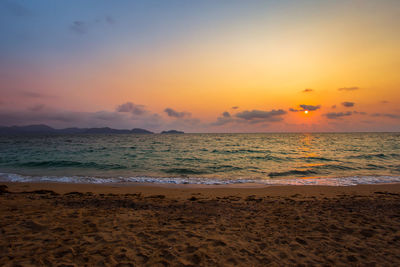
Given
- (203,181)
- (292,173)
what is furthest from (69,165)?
(292,173)

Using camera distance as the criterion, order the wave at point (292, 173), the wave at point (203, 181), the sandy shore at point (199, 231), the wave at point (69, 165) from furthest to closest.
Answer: the wave at point (69, 165)
the wave at point (292, 173)
the wave at point (203, 181)
the sandy shore at point (199, 231)

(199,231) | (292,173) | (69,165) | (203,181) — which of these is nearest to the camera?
(199,231)

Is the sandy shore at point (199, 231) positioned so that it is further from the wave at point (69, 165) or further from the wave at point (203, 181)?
the wave at point (69, 165)

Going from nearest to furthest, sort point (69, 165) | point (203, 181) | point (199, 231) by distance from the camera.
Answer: point (199, 231) → point (203, 181) → point (69, 165)

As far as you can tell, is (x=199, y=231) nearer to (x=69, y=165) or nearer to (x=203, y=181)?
(x=203, y=181)

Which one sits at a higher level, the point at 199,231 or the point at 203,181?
the point at 199,231

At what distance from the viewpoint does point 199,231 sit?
556cm

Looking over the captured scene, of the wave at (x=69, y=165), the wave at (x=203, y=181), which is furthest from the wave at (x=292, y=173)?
the wave at (x=69, y=165)

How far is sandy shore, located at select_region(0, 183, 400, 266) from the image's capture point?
4.27m

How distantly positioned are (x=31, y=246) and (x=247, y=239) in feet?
17.2

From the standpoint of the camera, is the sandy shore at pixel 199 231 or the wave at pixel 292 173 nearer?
the sandy shore at pixel 199 231

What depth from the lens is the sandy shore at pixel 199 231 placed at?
4.27 metres

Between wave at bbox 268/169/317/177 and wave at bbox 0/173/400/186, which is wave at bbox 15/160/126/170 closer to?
wave at bbox 0/173/400/186

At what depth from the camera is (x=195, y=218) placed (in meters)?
6.55
